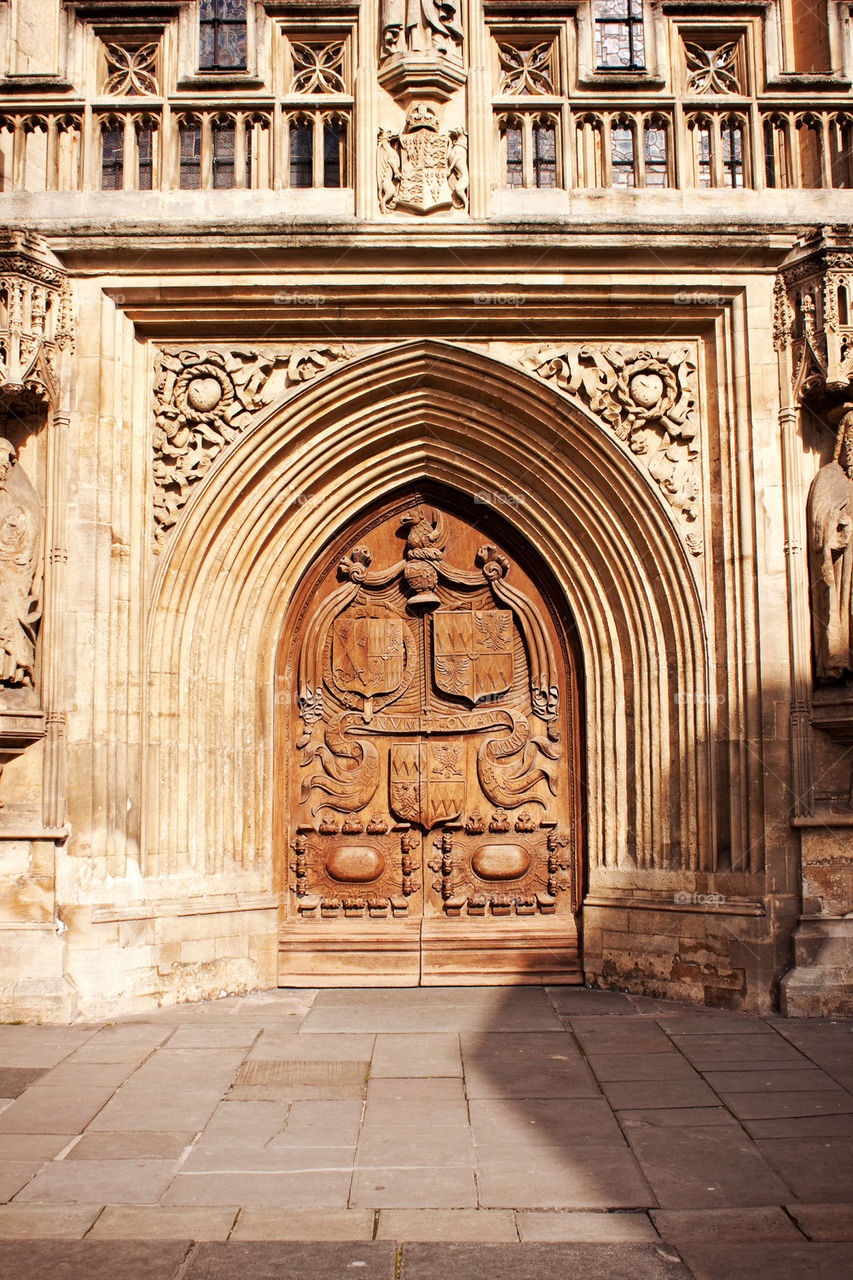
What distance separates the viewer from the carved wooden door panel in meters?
7.80

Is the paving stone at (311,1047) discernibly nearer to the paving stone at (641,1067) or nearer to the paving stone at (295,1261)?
the paving stone at (641,1067)

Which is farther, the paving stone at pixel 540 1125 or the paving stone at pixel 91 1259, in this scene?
the paving stone at pixel 540 1125

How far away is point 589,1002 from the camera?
281 inches

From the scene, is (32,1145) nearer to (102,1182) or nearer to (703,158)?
(102,1182)

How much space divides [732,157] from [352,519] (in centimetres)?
361

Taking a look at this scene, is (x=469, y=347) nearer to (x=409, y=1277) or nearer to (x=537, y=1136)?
(x=537, y=1136)

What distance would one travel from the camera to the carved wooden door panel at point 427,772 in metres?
7.80

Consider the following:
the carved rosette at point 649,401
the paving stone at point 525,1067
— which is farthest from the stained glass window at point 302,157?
the paving stone at point 525,1067

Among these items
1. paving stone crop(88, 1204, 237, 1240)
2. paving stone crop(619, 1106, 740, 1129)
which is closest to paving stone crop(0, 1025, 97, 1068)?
paving stone crop(88, 1204, 237, 1240)

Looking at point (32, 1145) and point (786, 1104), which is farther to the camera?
point (786, 1104)

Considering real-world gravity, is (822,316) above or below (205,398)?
above

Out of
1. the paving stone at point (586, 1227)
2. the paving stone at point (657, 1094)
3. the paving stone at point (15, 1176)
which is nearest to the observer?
the paving stone at point (586, 1227)

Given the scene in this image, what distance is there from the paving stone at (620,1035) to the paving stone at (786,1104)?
841mm

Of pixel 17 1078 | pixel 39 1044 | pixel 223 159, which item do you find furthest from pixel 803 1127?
pixel 223 159
